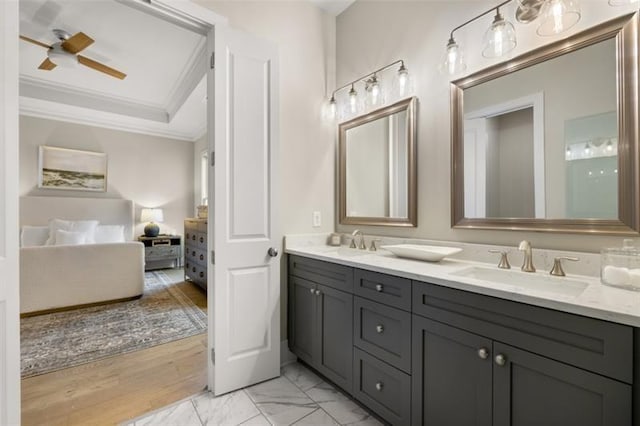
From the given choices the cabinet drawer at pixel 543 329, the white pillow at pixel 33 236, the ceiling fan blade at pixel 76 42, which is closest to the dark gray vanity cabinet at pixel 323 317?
the cabinet drawer at pixel 543 329

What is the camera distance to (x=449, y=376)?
1.21m

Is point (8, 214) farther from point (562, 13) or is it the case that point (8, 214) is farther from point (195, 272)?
point (195, 272)

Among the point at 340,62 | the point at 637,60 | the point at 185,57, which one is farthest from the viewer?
the point at 185,57

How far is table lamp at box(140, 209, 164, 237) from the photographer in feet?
18.0

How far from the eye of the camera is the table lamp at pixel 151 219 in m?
5.50

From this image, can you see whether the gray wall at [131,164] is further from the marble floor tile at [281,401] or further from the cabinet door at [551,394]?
the cabinet door at [551,394]

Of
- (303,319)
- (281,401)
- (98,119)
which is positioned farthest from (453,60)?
(98,119)

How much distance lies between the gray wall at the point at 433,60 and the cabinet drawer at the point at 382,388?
0.82 meters

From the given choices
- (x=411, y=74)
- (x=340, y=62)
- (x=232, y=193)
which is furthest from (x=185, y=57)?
(x=411, y=74)

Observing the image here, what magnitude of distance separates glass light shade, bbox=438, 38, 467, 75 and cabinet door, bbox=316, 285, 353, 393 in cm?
139

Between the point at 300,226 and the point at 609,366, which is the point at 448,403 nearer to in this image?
the point at 609,366

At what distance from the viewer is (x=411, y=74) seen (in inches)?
77.5

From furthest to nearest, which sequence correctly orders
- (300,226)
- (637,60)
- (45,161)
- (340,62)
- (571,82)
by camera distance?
(45,161)
(340,62)
(300,226)
(571,82)
(637,60)

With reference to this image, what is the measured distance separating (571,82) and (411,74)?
2.95 ft
